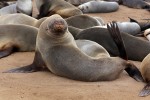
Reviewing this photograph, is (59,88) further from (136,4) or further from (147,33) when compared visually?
(136,4)

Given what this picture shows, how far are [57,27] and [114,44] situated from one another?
61.0 inches

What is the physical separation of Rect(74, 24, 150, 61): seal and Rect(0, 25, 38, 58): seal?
77cm

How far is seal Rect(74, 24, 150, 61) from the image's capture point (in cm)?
703

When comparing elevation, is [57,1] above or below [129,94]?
below

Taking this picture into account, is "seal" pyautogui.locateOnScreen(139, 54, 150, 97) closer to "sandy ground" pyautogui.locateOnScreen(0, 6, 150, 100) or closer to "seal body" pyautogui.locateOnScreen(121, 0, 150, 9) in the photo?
"sandy ground" pyautogui.locateOnScreen(0, 6, 150, 100)

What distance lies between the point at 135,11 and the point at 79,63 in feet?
25.6

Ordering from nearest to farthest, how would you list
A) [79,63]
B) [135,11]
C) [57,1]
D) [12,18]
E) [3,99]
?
[3,99]
[79,63]
[12,18]
[57,1]
[135,11]

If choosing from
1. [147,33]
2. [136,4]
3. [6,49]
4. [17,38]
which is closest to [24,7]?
[147,33]

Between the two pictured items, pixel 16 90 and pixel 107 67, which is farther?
pixel 107 67

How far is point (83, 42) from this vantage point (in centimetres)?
676

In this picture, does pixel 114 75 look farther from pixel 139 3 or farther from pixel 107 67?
pixel 139 3

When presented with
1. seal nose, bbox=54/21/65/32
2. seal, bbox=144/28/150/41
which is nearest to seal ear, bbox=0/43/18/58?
seal nose, bbox=54/21/65/32

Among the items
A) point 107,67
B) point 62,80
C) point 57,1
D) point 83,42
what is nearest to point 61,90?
point 62,80

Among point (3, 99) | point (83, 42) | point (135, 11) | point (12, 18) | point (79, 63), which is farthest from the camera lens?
point (135, 11)
